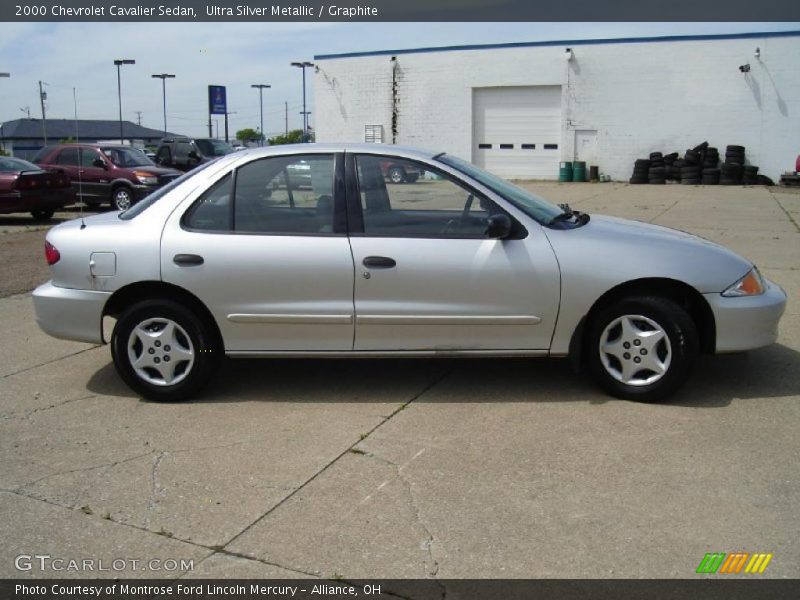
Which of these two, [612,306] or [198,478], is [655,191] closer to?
[612,306]

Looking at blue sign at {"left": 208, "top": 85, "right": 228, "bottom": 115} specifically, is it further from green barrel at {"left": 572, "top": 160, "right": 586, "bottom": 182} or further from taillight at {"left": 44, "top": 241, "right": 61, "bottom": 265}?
taillight at {"left": 44, "top": 241, "right": 61, "bottom": 265}

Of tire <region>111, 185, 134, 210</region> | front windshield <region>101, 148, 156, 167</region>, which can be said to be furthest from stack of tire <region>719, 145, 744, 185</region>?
tire <region>111, 185, 134, 210</region>

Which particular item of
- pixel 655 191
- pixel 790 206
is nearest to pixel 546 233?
pixel 790 206

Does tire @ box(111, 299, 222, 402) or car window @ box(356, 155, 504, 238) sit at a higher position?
car window @ box(356, 155, 504, 238)

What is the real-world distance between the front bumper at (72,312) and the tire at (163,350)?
0.58 ft

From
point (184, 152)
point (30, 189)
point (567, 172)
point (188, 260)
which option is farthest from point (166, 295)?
point (567, 172)

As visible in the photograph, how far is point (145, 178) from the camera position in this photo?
64.2ft

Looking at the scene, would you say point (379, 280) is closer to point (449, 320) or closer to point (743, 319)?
point (449, 320)

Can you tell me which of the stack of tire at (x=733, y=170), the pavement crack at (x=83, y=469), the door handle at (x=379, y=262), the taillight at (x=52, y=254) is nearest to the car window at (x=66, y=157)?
the taillight at (x=52, y=254)

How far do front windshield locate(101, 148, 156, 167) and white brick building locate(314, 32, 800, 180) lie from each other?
18.1m

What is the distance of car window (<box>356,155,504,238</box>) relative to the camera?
5293 mm

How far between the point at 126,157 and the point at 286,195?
53.7 feet

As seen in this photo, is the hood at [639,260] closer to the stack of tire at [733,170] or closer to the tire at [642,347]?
the tire at [642,347]

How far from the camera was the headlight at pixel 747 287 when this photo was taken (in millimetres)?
5168
